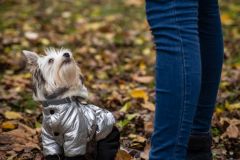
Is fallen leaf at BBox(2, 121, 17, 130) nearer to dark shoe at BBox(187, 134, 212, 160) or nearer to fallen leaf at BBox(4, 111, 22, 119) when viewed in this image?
fallen leaf at BBox(4, 111, 22, 119)

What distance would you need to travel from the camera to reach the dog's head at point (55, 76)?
118 inches

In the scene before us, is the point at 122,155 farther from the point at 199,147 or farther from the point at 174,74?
the point at 174,74

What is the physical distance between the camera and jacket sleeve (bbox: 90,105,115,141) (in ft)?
9.77

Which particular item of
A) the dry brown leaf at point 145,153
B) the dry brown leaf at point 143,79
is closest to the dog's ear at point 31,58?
the dry brown leaf at point 145,153

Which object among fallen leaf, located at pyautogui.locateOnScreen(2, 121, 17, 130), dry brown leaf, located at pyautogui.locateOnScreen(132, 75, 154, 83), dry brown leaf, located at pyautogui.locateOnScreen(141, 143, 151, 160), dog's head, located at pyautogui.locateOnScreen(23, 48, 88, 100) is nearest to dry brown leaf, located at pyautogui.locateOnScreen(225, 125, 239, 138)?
dry brown leaf, located at pyautogui.locateOnScreen(141, 143, 151, 160)

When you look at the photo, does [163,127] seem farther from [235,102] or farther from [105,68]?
[105,68]

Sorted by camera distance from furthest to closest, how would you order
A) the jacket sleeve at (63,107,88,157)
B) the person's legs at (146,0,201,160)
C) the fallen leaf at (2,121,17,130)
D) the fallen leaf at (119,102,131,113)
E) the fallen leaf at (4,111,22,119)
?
1. the fallen leaf at (119,102,131,113)
2. the fallen leaf at (4,111,22,119)
3. the fallen leaf at (2,121,17,130)
4. the jacket sleeve at (63,107,88,157)
5. the person's legs at (146,0,201,160)

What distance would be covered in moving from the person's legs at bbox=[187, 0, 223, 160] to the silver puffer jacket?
1.79ft

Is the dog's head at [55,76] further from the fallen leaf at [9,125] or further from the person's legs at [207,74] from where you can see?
the fallen leaf at [9,125]

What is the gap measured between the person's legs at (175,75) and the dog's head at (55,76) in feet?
2.70

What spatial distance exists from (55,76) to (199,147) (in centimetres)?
96

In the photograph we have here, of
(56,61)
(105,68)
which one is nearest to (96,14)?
(105,68)

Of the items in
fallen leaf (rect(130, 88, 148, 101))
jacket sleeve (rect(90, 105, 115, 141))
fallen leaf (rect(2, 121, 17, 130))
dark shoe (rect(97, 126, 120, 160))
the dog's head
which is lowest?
fallen leaf (rect(130, 88, 148, 101))

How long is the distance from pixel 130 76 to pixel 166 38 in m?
3.22
